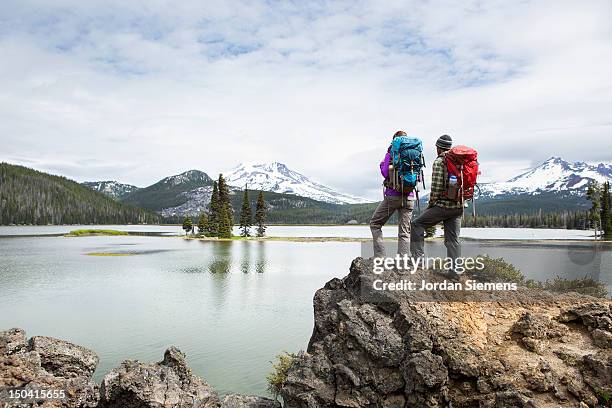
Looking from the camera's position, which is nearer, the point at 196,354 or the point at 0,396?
the point at 0,396

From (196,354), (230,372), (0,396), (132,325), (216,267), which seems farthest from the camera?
(216,267)

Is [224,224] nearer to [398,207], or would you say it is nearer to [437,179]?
[398,207]

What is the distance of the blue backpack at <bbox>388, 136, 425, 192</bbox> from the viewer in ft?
33.1

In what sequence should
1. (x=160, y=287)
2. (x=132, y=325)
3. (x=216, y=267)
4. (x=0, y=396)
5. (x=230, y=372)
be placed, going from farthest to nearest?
1. (x=216, y=267)
2. (x=160, y=287)
3. (x=132, y=325)
4. (x=230, y=372)
5. (x=0, y=396)

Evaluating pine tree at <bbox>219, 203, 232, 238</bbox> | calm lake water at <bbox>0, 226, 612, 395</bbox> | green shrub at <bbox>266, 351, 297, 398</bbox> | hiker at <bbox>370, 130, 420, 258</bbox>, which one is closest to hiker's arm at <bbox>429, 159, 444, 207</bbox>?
hiker at <bbox>370, 130, 420, 258</bbox>

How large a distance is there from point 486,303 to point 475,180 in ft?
8.50

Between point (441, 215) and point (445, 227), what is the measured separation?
0.40m

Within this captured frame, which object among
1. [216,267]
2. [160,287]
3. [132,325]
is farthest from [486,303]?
[216,267]

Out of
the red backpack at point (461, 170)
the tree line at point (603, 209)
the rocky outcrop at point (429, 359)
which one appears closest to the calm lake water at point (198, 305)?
the red backpack at point (461, 170)

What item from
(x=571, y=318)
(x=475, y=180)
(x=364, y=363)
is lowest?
(x=364, y=363)

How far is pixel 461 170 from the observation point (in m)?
9.46

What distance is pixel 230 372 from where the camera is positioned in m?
15.5

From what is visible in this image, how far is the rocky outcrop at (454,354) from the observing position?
297 inches

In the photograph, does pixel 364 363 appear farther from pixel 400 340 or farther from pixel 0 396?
pixel 0 396
